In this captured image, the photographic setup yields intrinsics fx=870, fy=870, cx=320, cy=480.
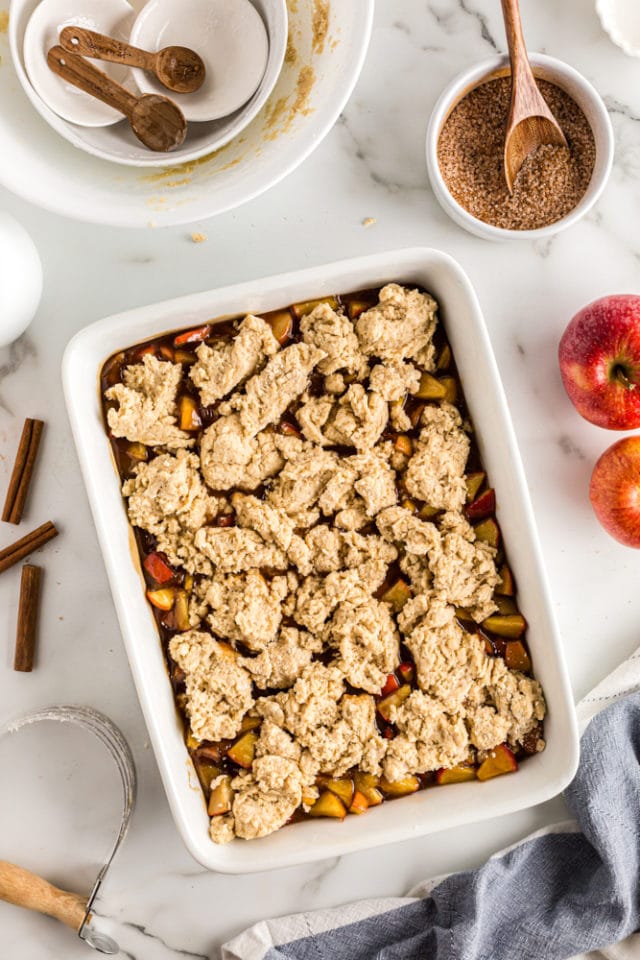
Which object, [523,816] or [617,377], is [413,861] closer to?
→ [523,816]

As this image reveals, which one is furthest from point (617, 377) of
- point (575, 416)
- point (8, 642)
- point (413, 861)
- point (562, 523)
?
point (8, 642)

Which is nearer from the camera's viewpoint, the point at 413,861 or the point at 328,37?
the point at 328,37

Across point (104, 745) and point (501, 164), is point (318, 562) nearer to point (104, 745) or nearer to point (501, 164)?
point (104, 745)

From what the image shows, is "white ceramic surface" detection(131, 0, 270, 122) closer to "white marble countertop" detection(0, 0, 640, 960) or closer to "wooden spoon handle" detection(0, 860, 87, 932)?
"white marble countertop" detection(0, 0, 640, 960)

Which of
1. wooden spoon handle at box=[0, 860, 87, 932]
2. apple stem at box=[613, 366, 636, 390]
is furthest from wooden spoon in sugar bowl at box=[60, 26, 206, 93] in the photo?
wooden spoon handle at box=[0, 860, 87, 932]

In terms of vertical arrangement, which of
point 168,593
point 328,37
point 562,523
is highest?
point 328,37

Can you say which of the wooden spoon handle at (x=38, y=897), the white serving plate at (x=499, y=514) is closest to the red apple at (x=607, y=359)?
the white serving plate at (x=499, y=514)

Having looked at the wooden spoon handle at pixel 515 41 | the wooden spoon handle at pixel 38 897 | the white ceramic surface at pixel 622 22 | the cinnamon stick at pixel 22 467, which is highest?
the wooden spoon handle at pixel 515 41

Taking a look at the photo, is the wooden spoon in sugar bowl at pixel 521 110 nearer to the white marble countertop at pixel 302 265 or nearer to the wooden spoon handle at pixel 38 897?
the white marble countertop at pixel 302 265
